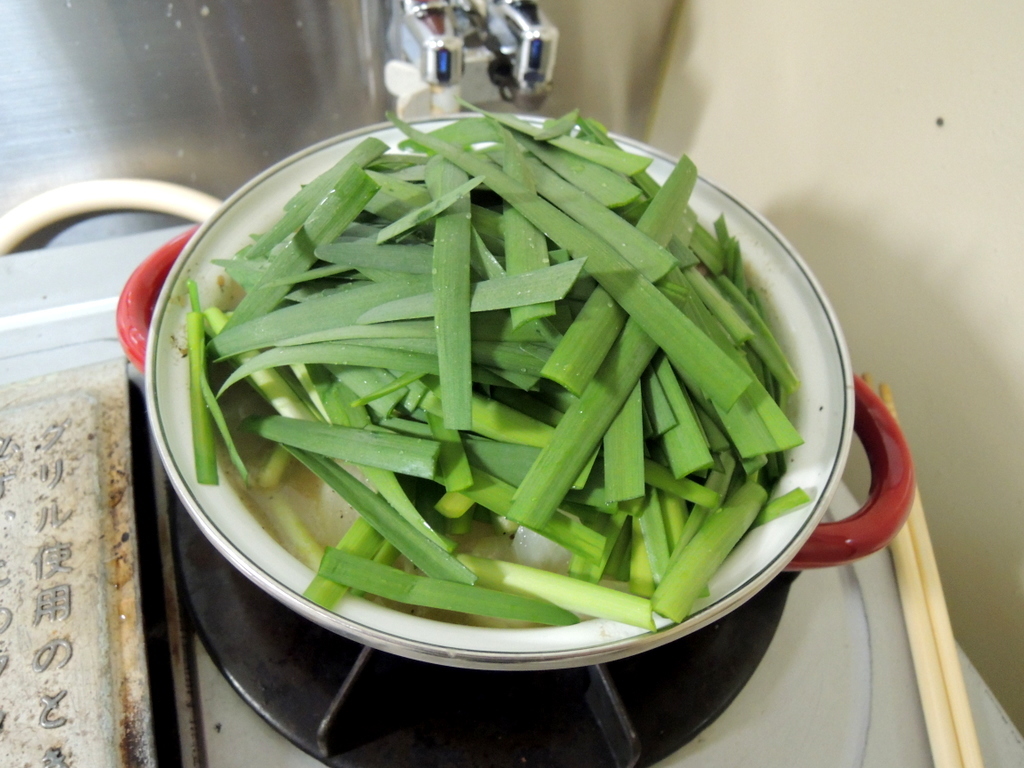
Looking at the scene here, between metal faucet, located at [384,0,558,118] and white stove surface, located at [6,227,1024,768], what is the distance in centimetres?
53

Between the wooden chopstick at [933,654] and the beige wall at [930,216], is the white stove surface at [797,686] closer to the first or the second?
the wooden chopstick at [933,654]

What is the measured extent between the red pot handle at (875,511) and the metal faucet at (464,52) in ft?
2.17

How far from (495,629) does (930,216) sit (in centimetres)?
78

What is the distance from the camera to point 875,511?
0.60 meters

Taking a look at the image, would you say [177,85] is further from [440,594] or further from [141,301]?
[440,594]

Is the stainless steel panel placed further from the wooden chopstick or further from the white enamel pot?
the wooden chopstick

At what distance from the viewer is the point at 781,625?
2.39 feet

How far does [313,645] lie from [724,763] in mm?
406

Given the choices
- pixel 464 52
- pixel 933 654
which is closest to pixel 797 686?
pixel 933 654

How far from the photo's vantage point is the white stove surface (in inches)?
24.0

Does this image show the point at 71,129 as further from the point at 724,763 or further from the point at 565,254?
the point at 724,763

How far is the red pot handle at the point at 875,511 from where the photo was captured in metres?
0.58

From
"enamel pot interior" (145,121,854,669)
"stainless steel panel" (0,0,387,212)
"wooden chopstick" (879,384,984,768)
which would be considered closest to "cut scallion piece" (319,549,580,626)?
"enamel pot interior" (145,121,854,669)

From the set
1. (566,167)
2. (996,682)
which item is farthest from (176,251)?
(996,682)
